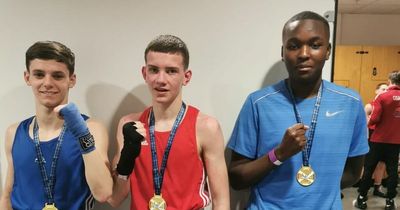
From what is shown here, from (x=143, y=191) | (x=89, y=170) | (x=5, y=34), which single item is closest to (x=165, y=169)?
(x=143, y=191)

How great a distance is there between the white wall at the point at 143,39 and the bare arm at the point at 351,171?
467mm

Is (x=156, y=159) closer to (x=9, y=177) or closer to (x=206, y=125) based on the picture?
(x=206, y=125)

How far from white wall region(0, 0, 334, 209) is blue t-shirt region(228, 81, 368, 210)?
1.04 feet

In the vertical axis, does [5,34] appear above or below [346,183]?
above

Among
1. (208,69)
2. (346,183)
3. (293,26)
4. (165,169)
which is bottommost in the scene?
(346,183)

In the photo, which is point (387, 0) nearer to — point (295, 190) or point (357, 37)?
point (357, 37)

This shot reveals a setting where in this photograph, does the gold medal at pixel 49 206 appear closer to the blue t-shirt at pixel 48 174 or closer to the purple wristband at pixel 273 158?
the blue t-shirt at pixel 48 174

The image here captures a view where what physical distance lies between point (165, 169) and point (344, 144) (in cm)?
72

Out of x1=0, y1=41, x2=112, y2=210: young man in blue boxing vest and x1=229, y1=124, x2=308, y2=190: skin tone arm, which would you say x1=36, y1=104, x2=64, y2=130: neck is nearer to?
x1=0, y1=41, x2=112, y2=210: young man in blue boxing vest

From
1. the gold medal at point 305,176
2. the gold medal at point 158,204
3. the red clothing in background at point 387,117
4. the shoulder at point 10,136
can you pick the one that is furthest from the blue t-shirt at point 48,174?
the red clothing in background at point 387,117

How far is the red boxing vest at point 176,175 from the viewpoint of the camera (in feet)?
4.29

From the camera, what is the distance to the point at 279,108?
1369mm

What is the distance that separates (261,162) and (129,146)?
512 mm

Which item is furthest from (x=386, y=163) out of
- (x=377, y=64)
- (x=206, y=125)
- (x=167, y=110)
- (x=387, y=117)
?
(x=167, y=110)
